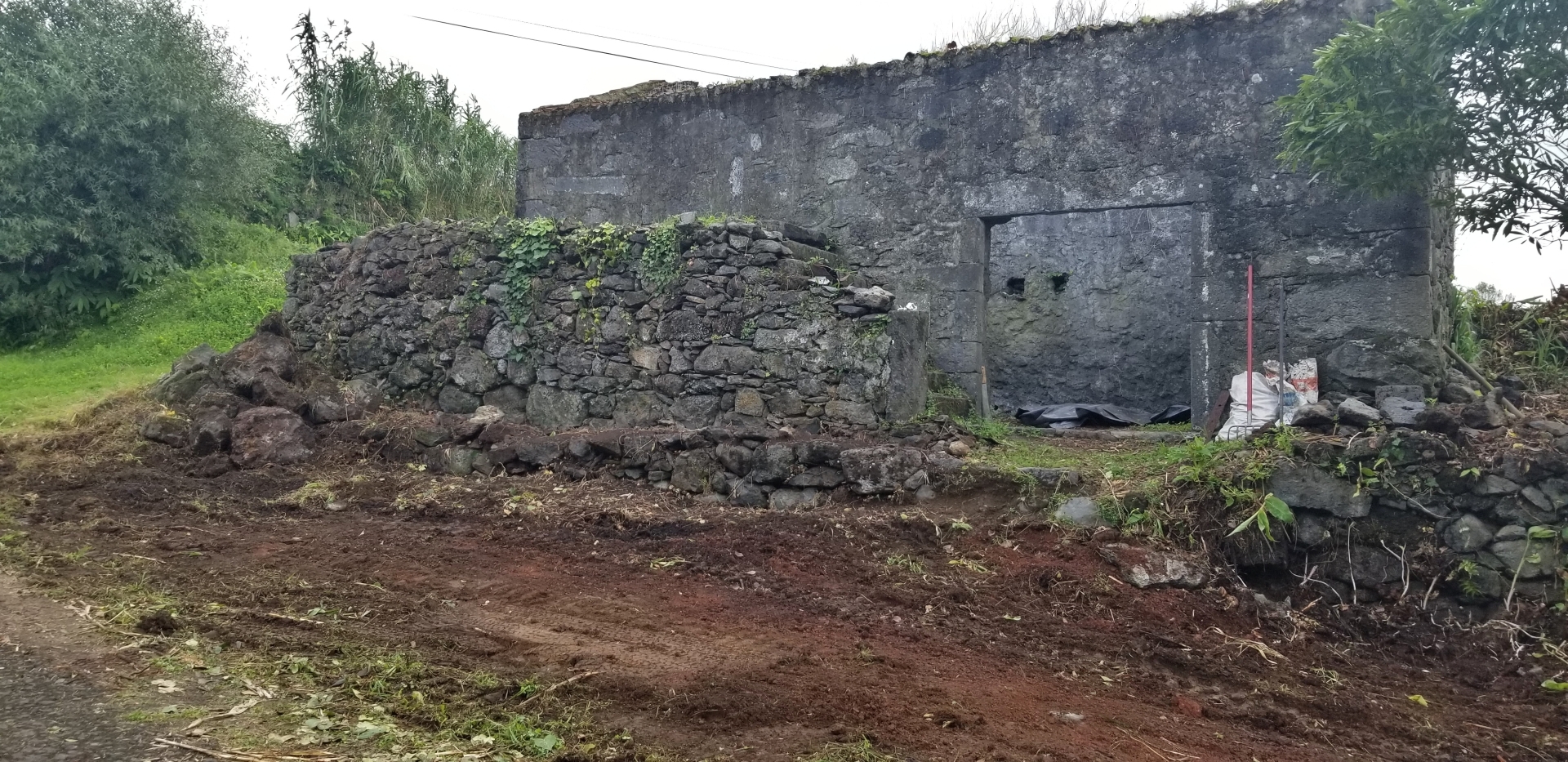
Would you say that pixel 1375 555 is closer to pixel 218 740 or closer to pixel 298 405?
pixel 218 740

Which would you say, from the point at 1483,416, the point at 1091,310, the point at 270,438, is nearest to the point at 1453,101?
the point at 1483,416

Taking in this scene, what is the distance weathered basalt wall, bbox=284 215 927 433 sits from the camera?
7.75m

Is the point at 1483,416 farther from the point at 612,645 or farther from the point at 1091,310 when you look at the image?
the point at 1091,310

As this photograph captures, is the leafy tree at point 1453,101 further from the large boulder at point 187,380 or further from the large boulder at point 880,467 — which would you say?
the large boulder at point 187,380

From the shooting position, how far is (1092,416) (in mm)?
11047

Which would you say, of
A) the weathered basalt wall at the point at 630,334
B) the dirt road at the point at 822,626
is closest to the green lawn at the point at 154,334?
the weathered basalt wall at the point at 630,334

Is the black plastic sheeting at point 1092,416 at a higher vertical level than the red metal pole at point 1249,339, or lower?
lower

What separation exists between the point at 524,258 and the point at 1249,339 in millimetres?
5846

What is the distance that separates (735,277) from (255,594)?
411 centimetres

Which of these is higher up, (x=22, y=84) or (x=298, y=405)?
(x=22, y=84)

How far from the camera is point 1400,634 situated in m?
5.24

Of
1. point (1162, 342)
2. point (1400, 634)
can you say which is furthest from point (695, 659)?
point (1162, 342)

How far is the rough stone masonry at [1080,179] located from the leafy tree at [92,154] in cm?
548

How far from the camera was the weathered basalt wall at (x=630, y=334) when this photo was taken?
25.4 feet
